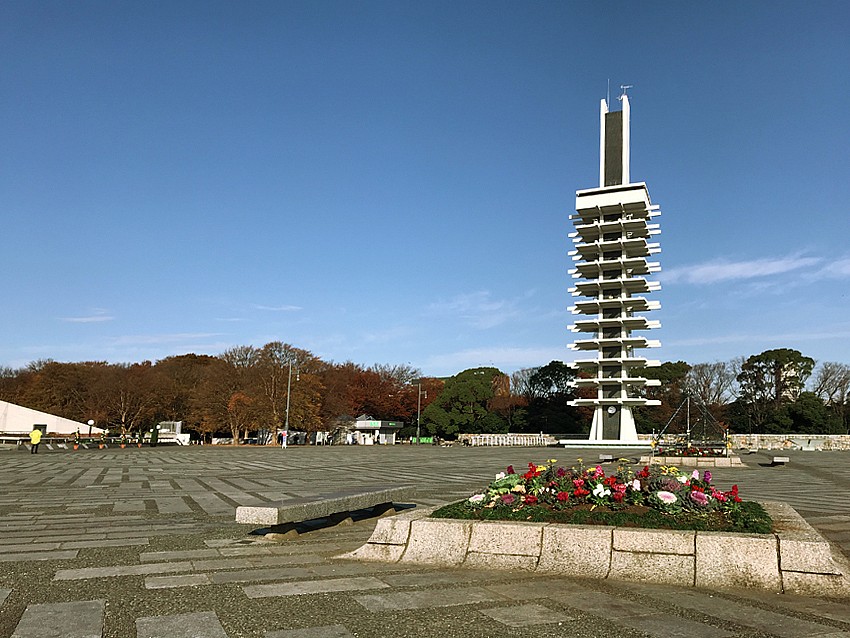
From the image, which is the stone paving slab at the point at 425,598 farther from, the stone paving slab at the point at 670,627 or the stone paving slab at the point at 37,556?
the stone paving slab at the point at 37,556

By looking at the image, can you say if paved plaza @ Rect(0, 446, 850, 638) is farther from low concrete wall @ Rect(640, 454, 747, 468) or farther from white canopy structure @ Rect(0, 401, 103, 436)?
white canopy structure @ Rect(0, 401, 103, 436)

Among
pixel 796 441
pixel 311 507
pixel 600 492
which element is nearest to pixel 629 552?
pixel 600 492

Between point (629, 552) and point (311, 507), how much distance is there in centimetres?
361

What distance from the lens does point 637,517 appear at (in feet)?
21.4

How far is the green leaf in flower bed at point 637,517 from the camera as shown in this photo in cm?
629

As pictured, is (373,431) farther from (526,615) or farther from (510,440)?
(526,615)

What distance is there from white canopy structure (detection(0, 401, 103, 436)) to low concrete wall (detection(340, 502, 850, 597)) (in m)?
63.2

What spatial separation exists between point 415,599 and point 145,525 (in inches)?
218

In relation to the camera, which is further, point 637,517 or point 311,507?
point 311,507

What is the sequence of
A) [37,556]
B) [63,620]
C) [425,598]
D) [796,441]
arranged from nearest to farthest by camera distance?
[63,620] → [425,598] → [37,556] → [796,441]

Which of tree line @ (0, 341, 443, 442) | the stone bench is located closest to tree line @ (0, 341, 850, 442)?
tree line @ (0, 341, 443, 442)

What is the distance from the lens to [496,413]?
80750 millimetres

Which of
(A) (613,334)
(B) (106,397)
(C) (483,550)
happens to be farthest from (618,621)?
(B) (106,397)

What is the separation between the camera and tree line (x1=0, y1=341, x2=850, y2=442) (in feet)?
204
